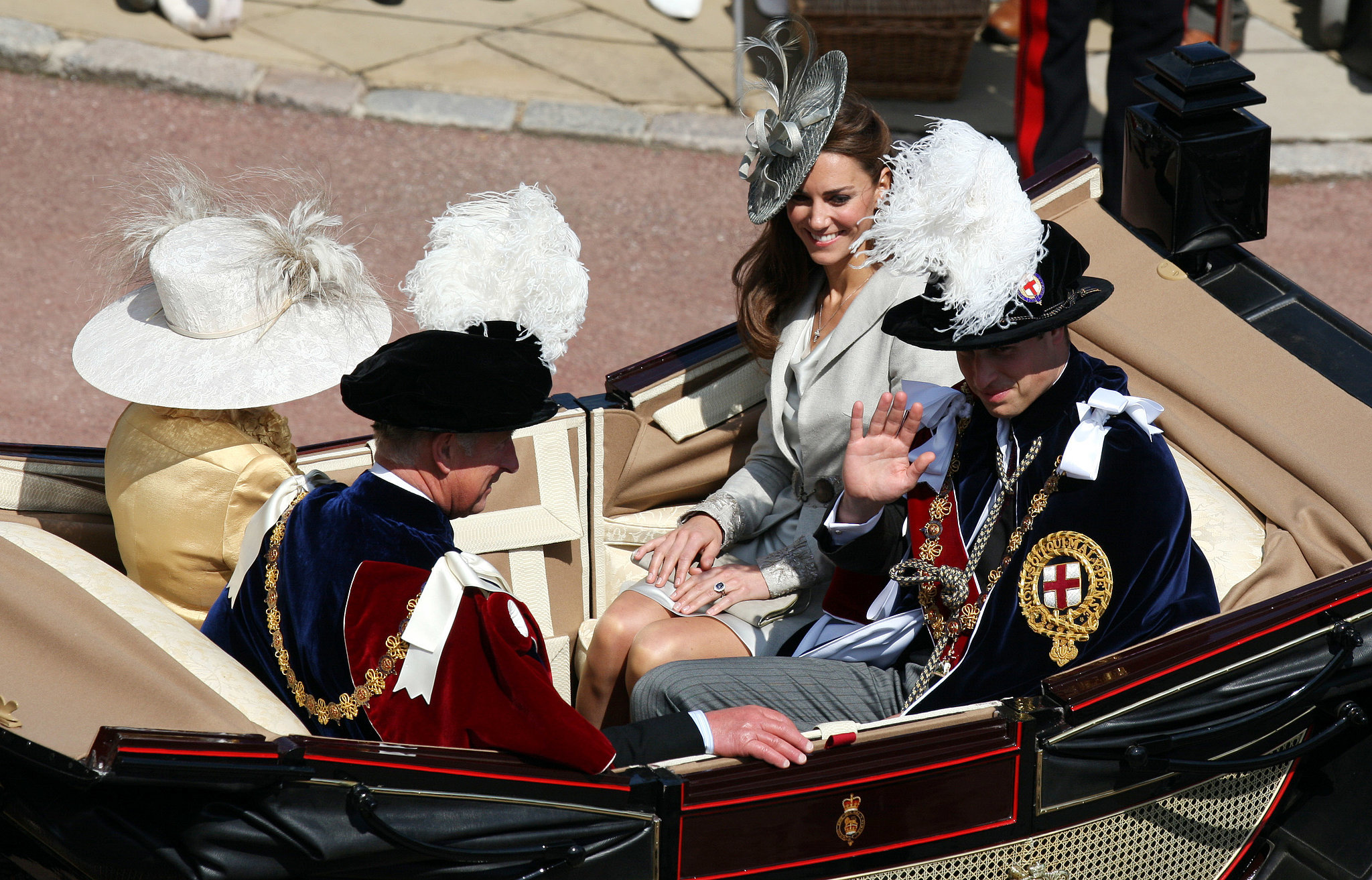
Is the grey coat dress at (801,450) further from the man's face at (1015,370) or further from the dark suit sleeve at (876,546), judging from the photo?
the man's face at (1015,370)

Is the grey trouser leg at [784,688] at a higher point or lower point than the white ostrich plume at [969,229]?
lower

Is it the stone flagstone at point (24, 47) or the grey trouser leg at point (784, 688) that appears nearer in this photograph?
the grey trouser leg at point (784, 688)

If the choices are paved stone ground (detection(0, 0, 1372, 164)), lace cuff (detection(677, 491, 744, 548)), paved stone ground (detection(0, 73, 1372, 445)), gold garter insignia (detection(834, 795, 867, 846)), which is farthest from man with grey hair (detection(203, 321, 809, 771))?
paved stone ground (detection(0, 0, 1372, 164))

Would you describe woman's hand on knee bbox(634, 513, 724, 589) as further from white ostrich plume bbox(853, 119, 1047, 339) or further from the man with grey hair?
white ostrich plume bbox(853, 119, 1047, 339)

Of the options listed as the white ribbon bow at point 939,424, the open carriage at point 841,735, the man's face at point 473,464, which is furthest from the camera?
the white ribbon bow at point 939,424

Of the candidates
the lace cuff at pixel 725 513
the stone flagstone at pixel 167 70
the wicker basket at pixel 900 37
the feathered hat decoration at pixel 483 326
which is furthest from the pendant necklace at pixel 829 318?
the stone flagstone at pixel 167 70

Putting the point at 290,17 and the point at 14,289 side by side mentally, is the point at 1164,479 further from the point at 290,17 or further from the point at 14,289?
the point at 290,17

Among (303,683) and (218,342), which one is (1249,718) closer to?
(303,683)

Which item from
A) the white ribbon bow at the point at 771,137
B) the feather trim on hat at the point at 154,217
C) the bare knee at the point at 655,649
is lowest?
the bare knee at the point at 655,649

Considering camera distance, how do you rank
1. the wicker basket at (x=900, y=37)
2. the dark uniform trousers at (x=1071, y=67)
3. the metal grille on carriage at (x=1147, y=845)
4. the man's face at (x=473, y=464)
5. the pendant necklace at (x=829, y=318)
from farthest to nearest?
the wicker basket at (x=900, y=37), the dark uniform trousers at (x=1071, y=67), the pendant necklace at (x=829, y=318), the metal grille on carriage at (x=1147, y=845), the man's face at (x=473, y=464)

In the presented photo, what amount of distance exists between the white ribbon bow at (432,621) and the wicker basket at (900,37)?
4.22 metres

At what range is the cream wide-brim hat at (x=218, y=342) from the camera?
7.05ft

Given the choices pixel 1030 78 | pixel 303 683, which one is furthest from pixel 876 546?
pixel 1030 78

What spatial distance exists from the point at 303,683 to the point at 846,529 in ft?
3.26
